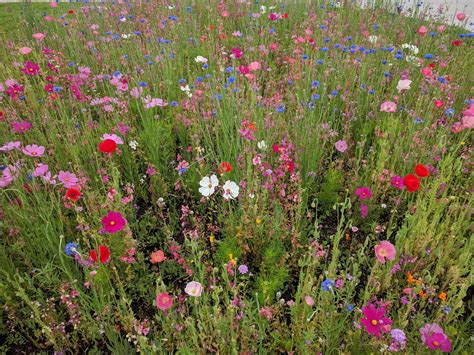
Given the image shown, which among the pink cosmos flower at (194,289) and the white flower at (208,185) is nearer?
the pink cosmos flower at (194,289)

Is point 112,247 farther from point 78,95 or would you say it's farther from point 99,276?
point 78,95

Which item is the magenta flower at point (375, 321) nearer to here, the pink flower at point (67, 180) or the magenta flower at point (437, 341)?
the magenta flower at point (437, 341)

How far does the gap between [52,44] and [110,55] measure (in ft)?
3.27

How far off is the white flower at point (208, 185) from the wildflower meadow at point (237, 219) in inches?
0.5

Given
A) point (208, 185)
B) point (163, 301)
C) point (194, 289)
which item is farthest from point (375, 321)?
point (208, 185)

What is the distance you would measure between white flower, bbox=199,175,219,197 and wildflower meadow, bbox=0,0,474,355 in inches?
0.5

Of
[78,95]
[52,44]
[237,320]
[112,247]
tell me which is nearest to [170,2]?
[52,44]

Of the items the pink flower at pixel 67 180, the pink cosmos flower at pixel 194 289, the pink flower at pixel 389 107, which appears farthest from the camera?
the pink flower at pixel 389 107

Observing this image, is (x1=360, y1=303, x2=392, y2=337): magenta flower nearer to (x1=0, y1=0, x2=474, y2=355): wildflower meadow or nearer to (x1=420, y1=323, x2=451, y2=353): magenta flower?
(x1=0, y1=0, x2=474, y2=355): wildflower meadow

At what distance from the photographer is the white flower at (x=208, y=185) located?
2.28m

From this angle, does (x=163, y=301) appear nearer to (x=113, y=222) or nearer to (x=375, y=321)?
(x=113, y=222)

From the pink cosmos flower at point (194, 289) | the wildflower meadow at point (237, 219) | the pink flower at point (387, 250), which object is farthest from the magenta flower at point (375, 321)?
the pink cosmos flower at point (194, 289)

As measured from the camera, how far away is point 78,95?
120 inches

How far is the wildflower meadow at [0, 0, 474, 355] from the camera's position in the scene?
1705mm
